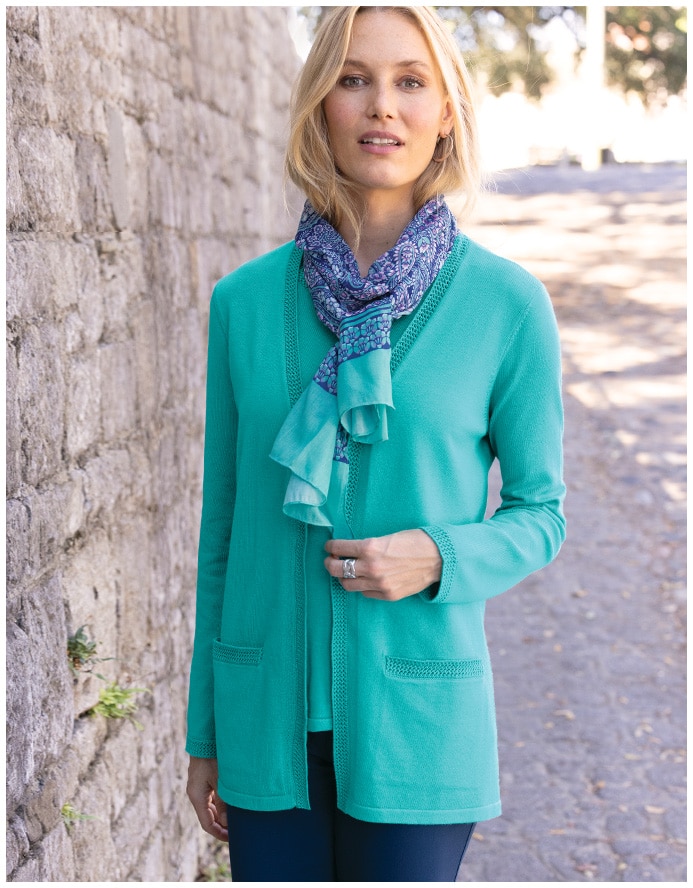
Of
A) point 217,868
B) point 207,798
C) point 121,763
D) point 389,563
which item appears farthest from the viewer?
point 217,868

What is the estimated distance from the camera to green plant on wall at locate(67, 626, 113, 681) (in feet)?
8.13

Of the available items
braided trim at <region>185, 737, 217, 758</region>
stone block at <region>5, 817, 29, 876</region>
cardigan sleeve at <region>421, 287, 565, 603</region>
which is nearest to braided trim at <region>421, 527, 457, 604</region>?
cardigan sleeve at <region>421, 287, 565, 603</region>

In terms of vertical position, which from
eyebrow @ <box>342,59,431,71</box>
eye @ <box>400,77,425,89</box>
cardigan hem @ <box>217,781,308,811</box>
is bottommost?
cardigan hem @ <box>217,781,308,811</box>

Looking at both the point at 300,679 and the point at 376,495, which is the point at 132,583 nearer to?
the point at 300,679

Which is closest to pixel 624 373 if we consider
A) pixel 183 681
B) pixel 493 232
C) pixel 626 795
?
pixel 493 232

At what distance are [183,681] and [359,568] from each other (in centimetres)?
217

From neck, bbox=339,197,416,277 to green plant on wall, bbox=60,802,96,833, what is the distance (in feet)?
4.49

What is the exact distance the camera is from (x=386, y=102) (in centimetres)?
190

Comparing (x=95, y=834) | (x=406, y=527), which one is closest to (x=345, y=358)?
(x=406, y=527)

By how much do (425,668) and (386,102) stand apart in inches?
39.2

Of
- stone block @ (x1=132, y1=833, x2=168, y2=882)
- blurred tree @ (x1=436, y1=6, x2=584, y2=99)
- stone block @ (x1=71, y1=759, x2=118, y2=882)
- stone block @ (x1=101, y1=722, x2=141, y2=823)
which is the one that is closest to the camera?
stone block @ (x1=71, y1=759, x2=118, y2=882)

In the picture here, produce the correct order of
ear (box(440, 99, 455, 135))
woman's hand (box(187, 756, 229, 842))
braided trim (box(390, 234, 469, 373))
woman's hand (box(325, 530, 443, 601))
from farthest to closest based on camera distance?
woman's hand (box(187, 756, 229, 842)) → ear (box(440, 99, 455, 135)) → braided trim (box(390, 234, 469, 373)) → woman's hand (box(325, 530, 443, 601))

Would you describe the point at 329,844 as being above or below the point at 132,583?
below

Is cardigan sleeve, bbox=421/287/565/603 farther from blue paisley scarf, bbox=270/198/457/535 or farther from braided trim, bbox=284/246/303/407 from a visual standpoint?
braided trim, bbox=284/246/303/407
